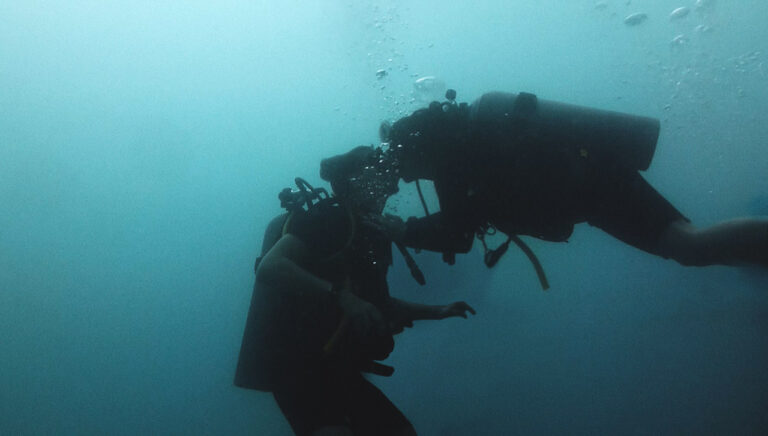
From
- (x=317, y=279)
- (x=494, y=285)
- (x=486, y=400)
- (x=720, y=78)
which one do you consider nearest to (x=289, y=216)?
(x=317, y=279)

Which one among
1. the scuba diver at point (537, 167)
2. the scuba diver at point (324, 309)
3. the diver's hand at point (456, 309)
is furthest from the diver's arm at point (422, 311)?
the scuba diver at point (537, 167)

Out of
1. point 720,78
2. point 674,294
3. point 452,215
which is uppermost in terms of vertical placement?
point 452,215

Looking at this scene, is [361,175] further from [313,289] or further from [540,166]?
[540,166]

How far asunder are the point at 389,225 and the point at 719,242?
5.86ft

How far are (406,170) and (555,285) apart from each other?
18704 millimetres

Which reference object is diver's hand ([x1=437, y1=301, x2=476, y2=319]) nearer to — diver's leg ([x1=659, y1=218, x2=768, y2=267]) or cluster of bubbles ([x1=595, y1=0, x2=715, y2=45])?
diver's leg ([x1=659, y1=218, x2=768, y2=267])

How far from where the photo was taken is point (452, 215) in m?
2.75

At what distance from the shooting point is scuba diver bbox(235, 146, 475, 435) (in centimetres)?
248

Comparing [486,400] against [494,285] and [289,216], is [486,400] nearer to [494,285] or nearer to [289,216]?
[494,285]

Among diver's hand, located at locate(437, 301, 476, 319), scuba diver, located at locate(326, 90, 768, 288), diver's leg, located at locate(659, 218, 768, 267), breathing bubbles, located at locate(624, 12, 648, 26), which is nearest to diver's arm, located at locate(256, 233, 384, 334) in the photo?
scuba diver, located at locate(326, 90, 768, 288)

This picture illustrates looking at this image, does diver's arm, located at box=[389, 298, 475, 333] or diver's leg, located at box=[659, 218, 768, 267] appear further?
diver's arm, located at box=[389, 298, 475, 333]

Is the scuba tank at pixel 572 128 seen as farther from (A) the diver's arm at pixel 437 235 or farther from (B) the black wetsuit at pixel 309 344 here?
(B) the black wetsuit at pixel 309 344

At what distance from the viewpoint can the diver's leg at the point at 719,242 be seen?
1.92 metres

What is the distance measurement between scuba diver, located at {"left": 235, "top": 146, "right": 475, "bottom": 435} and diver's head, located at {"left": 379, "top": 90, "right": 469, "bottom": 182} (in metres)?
0.25
